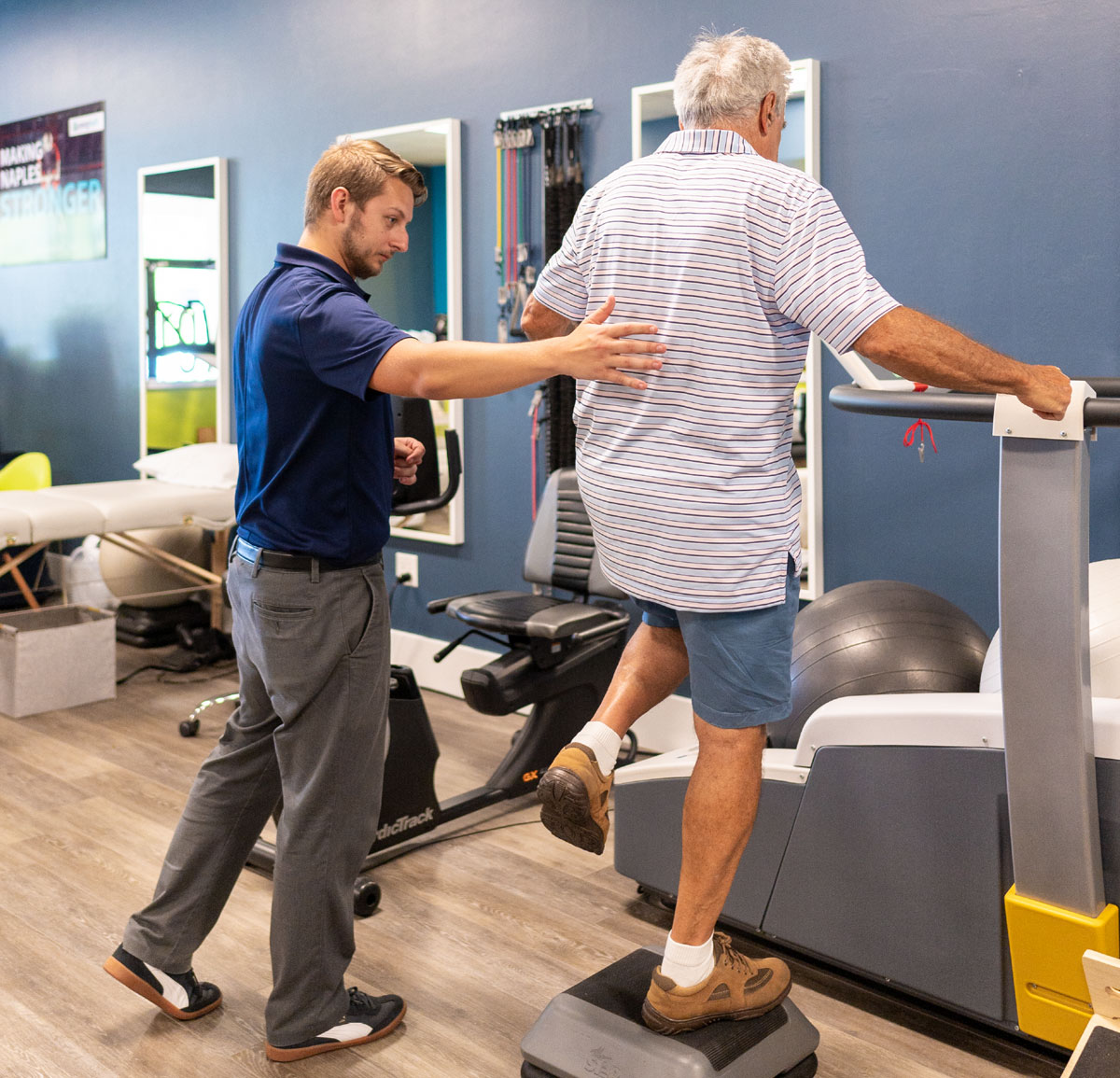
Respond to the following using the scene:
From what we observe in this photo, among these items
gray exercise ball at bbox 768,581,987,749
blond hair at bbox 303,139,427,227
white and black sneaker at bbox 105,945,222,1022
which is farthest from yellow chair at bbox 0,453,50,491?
gray exercise ball at bbox 768,581,987,749

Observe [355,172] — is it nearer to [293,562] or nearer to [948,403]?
[293,562]

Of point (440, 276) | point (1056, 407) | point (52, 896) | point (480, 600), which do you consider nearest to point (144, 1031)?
point (52, 896)

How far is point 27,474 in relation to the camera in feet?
17.6

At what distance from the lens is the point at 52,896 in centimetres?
277

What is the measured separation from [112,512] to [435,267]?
145 centimetres

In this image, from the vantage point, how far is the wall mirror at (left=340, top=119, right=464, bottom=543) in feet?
13.9

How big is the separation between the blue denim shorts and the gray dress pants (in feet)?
1.90

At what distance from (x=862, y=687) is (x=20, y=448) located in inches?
217

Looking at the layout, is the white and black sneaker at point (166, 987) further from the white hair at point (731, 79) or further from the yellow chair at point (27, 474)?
the yellow chair at point (27, 474)

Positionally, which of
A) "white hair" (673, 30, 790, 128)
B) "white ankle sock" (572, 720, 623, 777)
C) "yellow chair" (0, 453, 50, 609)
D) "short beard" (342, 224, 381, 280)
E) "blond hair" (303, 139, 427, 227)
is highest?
"white hair" (673, 30, 790, 128)

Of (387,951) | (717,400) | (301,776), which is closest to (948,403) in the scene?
(717,400)

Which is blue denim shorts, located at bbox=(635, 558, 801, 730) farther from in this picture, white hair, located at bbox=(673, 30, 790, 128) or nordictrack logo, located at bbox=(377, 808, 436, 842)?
nordictrack logo, located at bbox=(377, 808, 436, 842)

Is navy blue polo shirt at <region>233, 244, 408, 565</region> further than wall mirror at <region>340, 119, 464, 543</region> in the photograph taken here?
No

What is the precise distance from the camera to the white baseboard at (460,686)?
12.5ft
